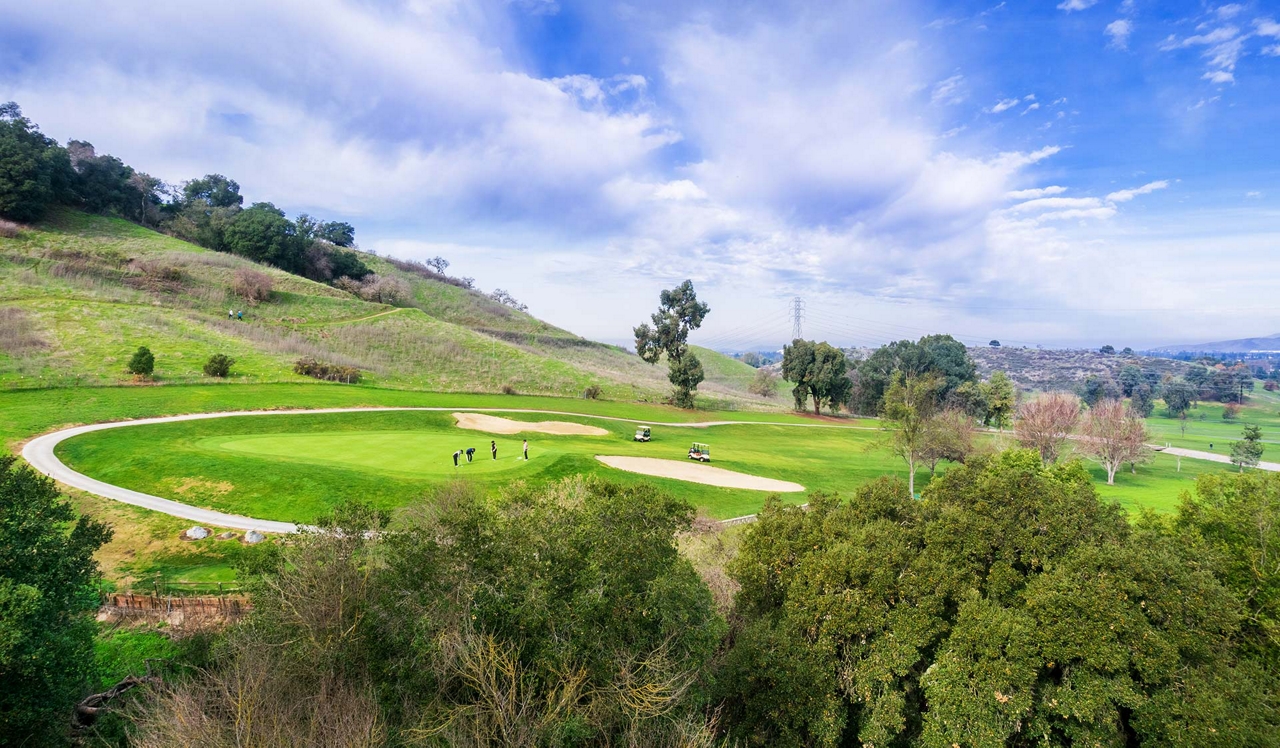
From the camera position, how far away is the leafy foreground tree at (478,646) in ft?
28.4

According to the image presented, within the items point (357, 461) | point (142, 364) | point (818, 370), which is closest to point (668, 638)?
point (357, 461)

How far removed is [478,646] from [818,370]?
197 ft

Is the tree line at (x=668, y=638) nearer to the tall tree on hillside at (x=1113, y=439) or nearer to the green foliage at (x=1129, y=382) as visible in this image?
the tall tree on hillside at (x=1113, y=439)

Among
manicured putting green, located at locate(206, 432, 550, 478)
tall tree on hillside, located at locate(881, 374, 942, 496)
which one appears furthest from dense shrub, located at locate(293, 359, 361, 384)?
tall tree on hillside, located at locate(881, 374, 942, 496)

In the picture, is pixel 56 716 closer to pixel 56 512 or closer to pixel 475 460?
pixel 56 512

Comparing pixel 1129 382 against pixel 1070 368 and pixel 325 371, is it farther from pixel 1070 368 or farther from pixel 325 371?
pixel 325 371

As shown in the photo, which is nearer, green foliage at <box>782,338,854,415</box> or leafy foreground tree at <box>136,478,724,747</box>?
leafy foreground tree at <box>136,478,724,747</box>

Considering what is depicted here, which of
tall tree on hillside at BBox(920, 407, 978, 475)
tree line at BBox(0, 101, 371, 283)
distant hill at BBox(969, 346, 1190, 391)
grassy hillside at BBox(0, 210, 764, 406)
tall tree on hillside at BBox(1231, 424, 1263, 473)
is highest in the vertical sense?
tree line at BBox(0, 101, 371, 283)

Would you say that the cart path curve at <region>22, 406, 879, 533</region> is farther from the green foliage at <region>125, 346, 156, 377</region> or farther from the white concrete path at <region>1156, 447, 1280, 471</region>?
the white concrete path at <region>1156, 447, 1280, 471</region>

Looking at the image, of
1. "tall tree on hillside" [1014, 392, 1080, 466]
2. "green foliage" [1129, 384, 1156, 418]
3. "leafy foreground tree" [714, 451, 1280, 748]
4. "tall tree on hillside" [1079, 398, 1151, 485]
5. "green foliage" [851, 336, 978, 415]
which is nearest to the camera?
"leafy foreground tree" [714, 451, 1280, 748]

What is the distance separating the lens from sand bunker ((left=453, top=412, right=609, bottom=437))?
1561 inches

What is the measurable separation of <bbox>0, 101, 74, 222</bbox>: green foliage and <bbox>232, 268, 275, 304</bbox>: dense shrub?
86.5ft

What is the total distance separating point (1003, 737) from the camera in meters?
9.69

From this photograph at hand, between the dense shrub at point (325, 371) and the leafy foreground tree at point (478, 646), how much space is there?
145ft
